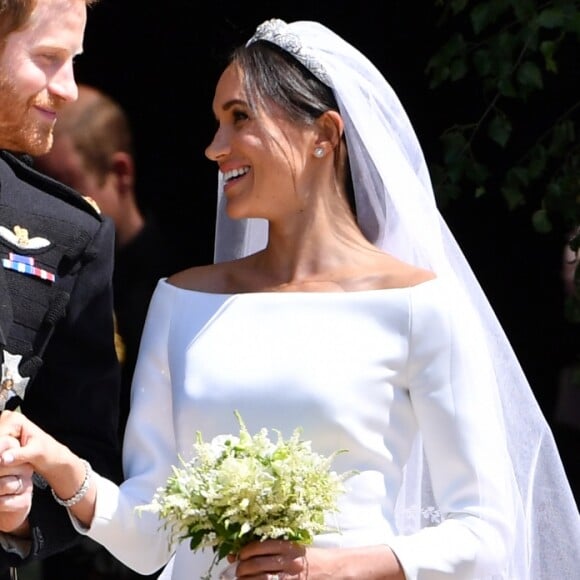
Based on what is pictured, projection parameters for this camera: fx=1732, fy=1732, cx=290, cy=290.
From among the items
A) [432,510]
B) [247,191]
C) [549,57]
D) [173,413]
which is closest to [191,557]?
[173,413]

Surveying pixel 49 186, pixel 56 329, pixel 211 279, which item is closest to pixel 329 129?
pixel 211 279

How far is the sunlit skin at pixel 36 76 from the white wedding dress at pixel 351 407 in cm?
53

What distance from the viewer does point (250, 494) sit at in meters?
3.17

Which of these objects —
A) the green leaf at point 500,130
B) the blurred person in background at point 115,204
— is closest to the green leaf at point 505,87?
the green leaf at point 500,130

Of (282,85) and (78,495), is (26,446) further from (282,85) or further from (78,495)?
(282,85)

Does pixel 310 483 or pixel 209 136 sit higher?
pixel 209 136

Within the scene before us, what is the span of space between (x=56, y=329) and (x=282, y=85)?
0.71m

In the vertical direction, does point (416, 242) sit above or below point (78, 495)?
above

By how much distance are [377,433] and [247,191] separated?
59cm

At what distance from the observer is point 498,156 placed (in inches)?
218

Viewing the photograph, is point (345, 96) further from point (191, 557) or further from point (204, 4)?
point (204, 4)

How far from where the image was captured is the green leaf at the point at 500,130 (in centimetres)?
501

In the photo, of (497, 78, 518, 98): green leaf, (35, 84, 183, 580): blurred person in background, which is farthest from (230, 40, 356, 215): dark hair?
(35, 84, 183, 580): blurred person in background

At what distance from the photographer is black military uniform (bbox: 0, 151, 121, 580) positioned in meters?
3.54
